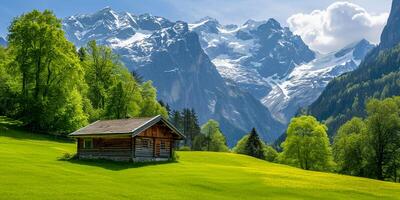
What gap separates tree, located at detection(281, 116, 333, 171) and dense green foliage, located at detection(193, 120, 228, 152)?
54.4 metres

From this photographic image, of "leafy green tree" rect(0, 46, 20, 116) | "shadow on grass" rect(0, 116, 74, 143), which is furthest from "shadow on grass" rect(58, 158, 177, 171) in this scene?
"leafy green tree" rect(0, 46, 20, 116)

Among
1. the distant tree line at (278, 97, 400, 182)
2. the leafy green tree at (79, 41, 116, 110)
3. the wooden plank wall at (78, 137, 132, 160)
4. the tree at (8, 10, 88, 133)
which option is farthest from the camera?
the leafy green tree at (79, 41, 116, 110)

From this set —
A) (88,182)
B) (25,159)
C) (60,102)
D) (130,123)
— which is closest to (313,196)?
(88,182)

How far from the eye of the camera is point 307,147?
357 feet

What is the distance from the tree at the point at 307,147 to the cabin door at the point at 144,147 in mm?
51895

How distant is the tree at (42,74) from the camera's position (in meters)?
85.4

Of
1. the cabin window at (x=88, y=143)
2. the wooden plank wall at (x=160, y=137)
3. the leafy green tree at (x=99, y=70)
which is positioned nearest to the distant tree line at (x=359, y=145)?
the wooden plank wall at (x=160, y=137)

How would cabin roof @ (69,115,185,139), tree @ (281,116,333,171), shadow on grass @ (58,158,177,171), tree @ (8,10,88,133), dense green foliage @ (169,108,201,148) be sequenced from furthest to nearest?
1. dense green foliage @ (169,108,201,148)
2. tree @ (281,116,333,171)
3. tree @ (8,10,88,133)
4. cabin roof @ (69,115,185,139)
5. shadow on grass @ (58,158,177,171)

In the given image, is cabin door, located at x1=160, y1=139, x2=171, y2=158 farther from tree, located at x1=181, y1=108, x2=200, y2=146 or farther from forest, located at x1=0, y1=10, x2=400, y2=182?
tree, located at x1=181, y1=108, x2=200, y2=146

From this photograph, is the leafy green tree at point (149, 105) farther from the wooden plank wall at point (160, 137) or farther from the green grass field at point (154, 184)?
the green grass field at point (154, 184)

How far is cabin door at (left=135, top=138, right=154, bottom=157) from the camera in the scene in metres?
63.3

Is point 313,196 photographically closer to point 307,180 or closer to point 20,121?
point 307,180

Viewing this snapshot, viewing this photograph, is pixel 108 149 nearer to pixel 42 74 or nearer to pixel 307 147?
pixel 42 74

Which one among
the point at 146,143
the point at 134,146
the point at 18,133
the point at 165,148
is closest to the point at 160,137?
the point at 165,148
